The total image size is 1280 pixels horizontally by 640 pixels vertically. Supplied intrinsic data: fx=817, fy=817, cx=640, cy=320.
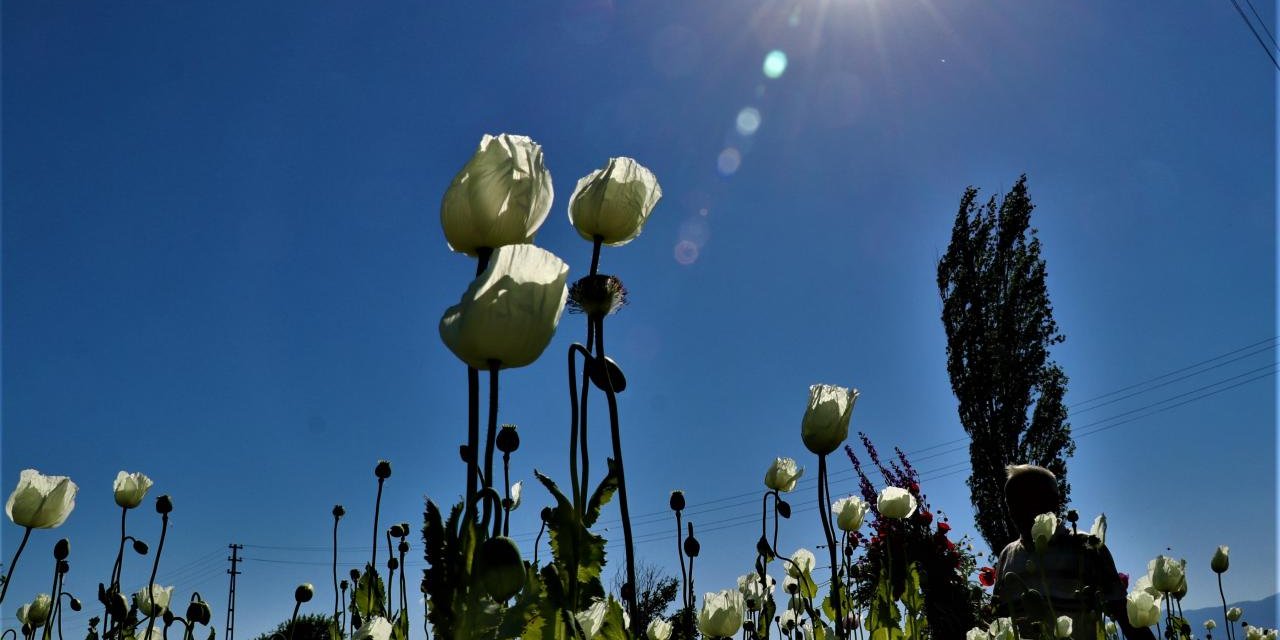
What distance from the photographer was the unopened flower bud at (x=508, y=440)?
203cm

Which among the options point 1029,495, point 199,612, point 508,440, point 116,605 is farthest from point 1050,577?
point 116,605

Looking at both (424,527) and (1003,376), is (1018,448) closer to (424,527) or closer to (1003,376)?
(1003,376)

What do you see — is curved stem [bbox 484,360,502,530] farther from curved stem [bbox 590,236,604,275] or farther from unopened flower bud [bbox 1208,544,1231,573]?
unopened flower bud [bbox 1208,544,1231,573]

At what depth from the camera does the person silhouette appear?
2576 millimetres

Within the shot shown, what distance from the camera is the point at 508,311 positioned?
93 centimetres

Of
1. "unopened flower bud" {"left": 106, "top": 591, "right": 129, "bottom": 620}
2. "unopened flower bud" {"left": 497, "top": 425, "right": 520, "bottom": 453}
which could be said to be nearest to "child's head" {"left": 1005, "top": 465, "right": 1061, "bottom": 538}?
"unopened flower bud" {"left": 497, "top": 425, "right": 520, "bottom": 453}

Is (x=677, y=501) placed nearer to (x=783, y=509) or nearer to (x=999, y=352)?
(x=783, y=509)

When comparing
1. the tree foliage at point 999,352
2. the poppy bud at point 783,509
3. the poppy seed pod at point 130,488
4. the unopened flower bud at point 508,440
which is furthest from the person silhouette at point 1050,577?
the tree foliage at point 999,352

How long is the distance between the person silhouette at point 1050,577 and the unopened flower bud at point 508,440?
5.23ft

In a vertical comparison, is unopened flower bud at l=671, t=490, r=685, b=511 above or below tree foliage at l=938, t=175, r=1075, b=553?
Result: below

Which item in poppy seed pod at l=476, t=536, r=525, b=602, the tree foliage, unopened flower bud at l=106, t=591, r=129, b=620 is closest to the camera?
poppy seed pod at l=476, t=536, r=525, b=602

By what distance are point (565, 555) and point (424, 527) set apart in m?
0.23

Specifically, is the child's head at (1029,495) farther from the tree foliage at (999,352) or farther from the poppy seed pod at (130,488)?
the tree foliage at (999,352)

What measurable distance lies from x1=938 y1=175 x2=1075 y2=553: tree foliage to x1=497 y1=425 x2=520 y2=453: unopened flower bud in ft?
42.1
